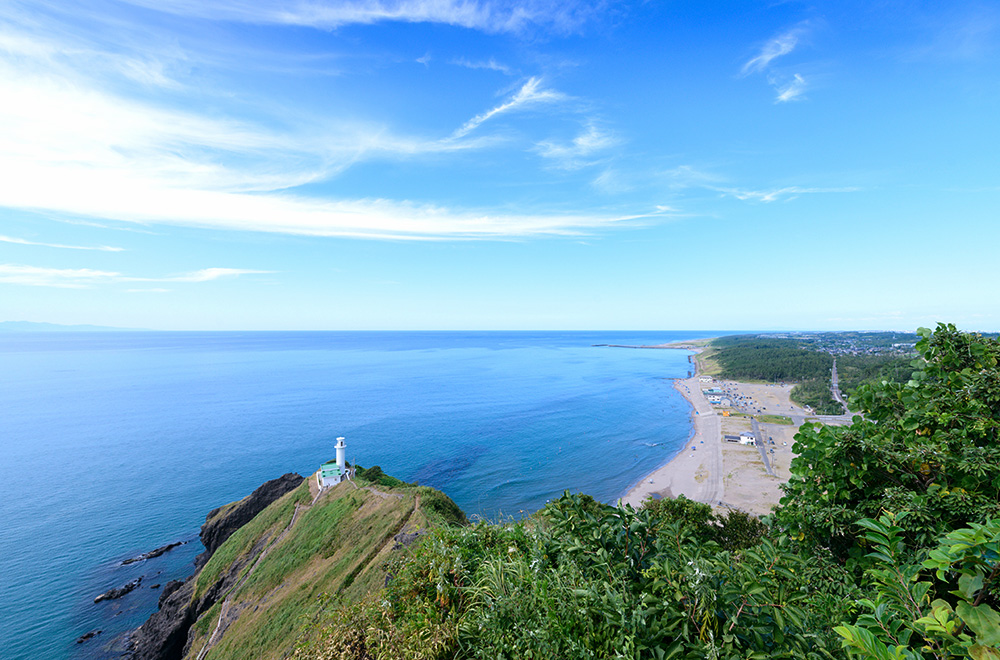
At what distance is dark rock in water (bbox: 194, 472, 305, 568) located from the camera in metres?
30.0

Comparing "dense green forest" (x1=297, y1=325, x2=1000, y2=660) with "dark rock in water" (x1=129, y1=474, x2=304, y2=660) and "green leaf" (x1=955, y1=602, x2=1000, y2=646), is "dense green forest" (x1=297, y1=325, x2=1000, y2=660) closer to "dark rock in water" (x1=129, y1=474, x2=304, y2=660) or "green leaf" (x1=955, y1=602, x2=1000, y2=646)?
"green leaf" (x1=955, y1=602, x2=1000, y2=646)

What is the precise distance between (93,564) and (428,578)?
40301 millimetres

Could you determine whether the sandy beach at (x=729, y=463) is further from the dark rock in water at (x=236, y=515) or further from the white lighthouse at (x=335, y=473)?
the dark rock in water at (x=236, y=515)

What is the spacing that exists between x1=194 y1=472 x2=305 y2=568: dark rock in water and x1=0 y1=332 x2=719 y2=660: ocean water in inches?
78.4

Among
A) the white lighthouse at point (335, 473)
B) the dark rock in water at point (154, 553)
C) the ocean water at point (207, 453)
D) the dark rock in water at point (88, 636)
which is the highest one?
the white lighthouse at point (335, 473)

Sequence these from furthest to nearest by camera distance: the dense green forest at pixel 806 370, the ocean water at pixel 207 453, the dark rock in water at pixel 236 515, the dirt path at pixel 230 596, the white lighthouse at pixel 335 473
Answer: the dense green forest at pixel 806 370 → the dark rock in water at pixel 236 515 → the white lighthouse at pixel 335 473 → the ocean water at pixel 207 453 → the dirt path at pixel 230 596

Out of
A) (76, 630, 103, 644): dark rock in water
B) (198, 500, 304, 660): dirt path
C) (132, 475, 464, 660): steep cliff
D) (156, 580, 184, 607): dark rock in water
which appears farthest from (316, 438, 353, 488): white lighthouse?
(76, 630, 103, 644): dark rock in water

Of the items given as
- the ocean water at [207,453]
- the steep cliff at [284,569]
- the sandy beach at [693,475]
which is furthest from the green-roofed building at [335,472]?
the sandy beach at [693,475]

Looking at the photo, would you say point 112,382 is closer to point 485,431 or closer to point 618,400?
point 485,431

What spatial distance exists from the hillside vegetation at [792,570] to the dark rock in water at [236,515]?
3317cm

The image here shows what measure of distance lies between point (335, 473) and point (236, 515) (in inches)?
379

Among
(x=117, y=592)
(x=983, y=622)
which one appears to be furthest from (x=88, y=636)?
(x=983, y=622)

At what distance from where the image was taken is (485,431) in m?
57.4

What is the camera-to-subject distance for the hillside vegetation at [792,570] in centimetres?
229
